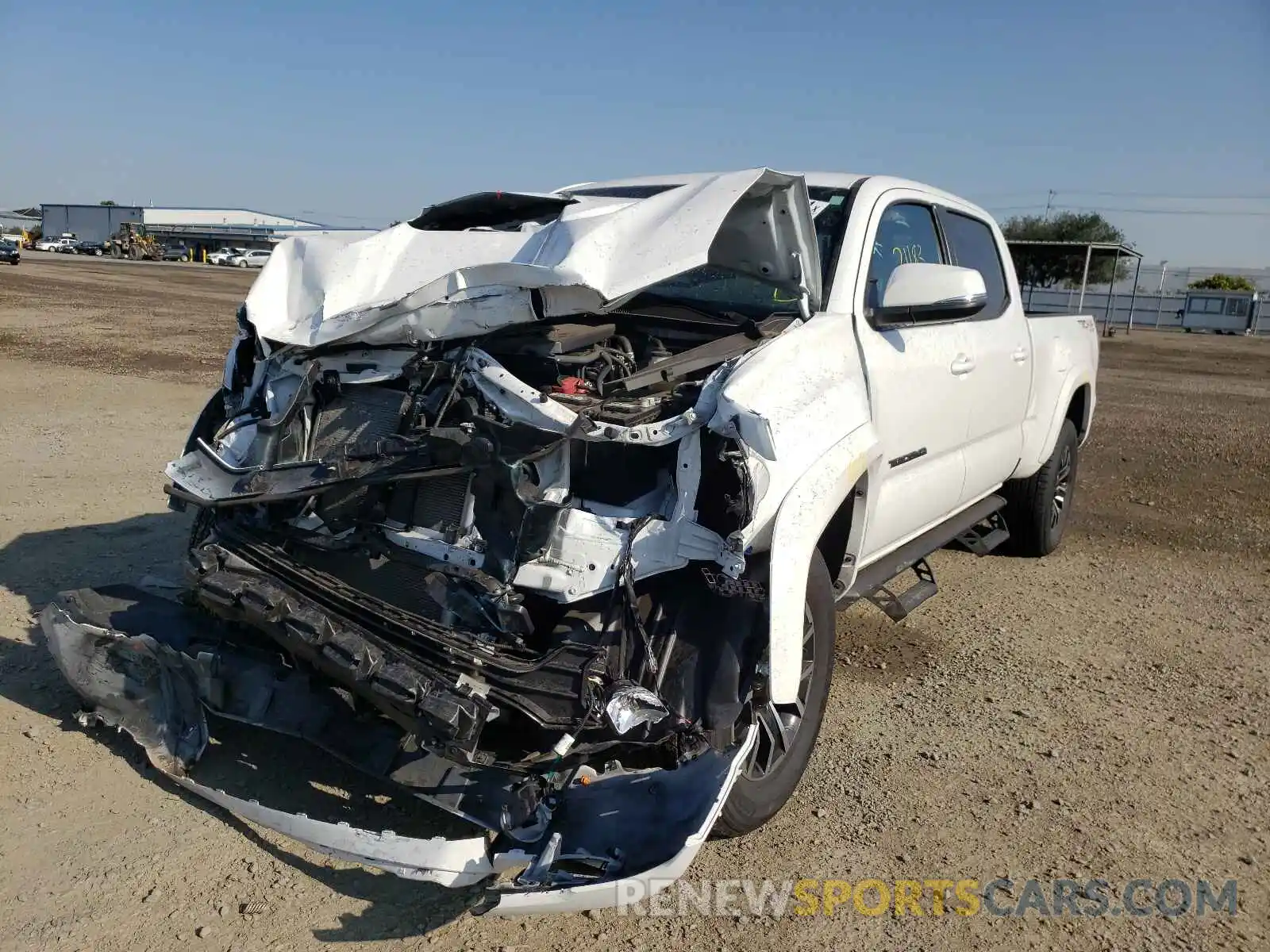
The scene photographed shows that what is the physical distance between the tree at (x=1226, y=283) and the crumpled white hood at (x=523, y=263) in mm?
49987

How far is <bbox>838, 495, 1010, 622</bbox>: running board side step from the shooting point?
3.90 m

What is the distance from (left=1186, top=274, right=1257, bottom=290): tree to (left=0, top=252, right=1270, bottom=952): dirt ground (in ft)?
151

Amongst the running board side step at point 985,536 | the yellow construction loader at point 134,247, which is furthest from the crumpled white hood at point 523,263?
the yellow construction loader at point 134,247

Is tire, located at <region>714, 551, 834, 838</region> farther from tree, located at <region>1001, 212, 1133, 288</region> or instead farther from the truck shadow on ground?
tree, located at <region>1001, 212, 1133, 288</region>

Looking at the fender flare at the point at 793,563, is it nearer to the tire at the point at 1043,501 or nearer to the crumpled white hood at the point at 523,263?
the crumpled white hood at the point at 523,263

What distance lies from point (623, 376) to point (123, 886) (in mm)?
2045

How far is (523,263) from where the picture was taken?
310 centimetres

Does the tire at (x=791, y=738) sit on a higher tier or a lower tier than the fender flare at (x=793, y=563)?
lower

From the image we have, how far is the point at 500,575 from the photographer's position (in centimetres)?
294

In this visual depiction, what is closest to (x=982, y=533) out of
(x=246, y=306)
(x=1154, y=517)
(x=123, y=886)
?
(x=1154, y=517)

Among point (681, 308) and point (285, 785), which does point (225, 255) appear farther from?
point (285, 785)

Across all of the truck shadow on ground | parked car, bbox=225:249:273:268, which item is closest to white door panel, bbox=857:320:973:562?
the truck shadow on ground

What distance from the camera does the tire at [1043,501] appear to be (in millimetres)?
6051

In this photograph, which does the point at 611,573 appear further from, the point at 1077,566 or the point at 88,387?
the point at 88,387
